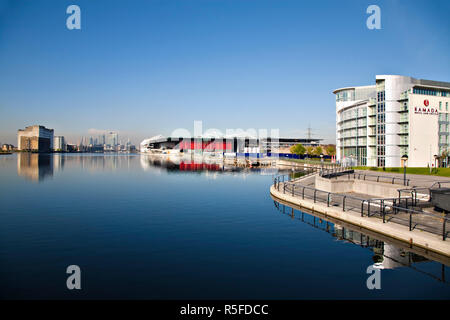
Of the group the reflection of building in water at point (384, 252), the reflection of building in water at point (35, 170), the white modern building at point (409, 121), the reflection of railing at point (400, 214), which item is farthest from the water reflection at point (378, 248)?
the reflection of building in water at point (35, 170)

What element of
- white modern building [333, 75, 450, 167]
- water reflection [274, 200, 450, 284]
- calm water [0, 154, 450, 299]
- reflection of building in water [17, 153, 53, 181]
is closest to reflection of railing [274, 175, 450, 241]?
water reflection [274, 200, 450, 284]

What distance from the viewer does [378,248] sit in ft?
55.2

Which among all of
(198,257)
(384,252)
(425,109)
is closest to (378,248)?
(384,252)

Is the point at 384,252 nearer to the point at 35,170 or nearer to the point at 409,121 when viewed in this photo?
the point at 409,121

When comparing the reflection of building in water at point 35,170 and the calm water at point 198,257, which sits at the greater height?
the reflection of building in water at point 35,170

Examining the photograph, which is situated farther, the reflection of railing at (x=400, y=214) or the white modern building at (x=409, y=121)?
the white modern building at (x=409, y=121)

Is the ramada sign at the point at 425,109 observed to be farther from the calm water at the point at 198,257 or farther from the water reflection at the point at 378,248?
the water reflection at the point at 378,248

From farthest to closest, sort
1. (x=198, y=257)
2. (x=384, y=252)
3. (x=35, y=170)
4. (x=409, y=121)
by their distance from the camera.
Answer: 1. (x=35, y=170)
2. (x=409, y=121)
3. (x=384, y=252)
4. (x=198, y=257)

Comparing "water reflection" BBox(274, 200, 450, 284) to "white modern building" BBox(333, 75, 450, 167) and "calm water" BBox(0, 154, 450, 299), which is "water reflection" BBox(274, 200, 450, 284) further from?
"white modern building" BBox(333, 75, 450, 167)

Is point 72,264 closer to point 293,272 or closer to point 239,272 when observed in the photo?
point 239,272

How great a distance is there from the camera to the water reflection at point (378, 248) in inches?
564
